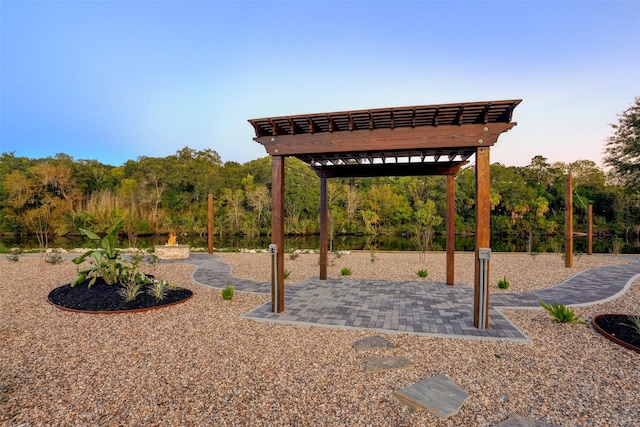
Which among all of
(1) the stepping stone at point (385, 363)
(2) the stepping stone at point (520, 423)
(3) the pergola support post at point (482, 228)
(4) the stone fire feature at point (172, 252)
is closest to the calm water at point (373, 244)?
(4) the stone fire feature at point (172, 252)

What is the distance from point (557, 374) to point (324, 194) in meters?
5.21

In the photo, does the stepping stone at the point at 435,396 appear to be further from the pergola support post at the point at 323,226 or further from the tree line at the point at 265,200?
the tree line at the point at 265,200

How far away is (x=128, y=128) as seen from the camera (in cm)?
1767

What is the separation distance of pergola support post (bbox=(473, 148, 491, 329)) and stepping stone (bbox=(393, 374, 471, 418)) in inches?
65.9

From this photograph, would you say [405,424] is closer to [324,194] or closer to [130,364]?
[130,364]

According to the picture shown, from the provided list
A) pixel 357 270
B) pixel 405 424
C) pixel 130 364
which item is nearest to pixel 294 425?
pixel 405 424

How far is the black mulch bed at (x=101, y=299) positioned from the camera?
495 cm

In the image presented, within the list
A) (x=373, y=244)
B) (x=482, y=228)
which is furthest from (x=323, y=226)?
(x=373, y=244)

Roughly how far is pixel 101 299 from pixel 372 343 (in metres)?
4.56

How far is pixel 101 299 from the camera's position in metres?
5.16

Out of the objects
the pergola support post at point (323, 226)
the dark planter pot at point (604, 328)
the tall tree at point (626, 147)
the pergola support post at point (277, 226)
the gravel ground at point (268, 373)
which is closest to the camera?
the gravel ground at point (268, 373)

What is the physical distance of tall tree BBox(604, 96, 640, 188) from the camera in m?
14.0

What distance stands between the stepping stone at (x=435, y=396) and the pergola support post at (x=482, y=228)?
5.49 feet

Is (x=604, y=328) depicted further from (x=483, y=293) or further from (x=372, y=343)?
(x=372, y=343)
